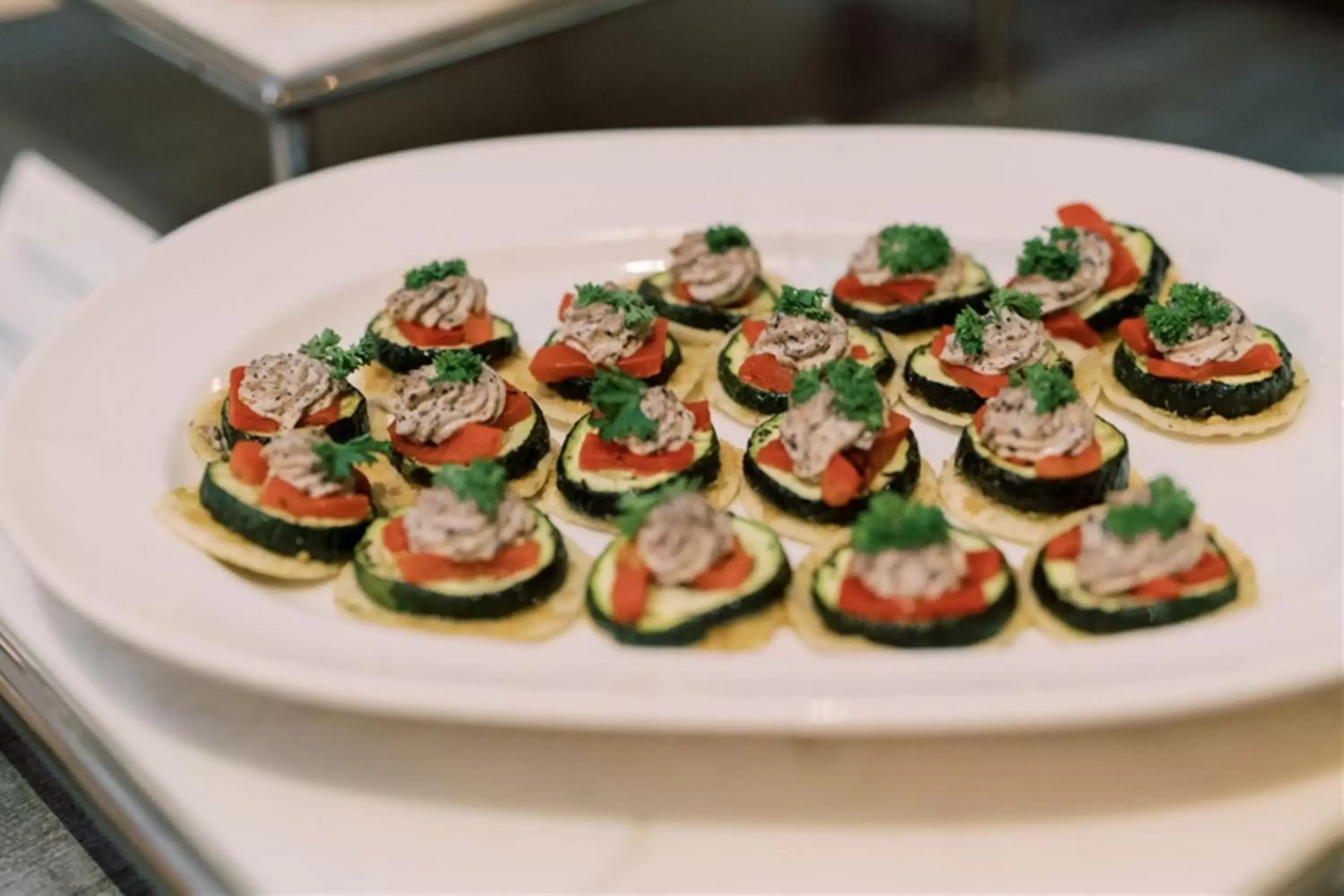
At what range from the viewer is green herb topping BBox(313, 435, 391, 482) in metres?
3.27

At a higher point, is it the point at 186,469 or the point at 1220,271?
the point at 1220,271

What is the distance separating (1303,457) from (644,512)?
74.0 inches

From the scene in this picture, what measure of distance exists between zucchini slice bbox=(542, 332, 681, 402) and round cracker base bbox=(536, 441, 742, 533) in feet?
1.22

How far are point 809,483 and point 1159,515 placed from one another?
0.88 m

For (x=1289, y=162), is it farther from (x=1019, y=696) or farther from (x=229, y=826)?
(x=229, y=826)

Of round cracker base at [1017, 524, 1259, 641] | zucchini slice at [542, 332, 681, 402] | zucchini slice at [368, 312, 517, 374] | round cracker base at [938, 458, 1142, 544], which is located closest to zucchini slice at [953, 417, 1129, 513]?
round cracker base at [938, 458, 1142, 544]

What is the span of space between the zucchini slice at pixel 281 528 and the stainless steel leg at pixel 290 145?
6.32ft

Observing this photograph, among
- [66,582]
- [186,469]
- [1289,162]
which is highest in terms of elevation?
[66,582]

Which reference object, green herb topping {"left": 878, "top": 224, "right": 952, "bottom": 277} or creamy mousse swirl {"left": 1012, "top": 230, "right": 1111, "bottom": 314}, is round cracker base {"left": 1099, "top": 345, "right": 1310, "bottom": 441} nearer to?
creamy mousse swirl {"left": 1012, "top": 230, "right": 1111, "bottom": 314}

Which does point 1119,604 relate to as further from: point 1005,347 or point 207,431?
point 207,431

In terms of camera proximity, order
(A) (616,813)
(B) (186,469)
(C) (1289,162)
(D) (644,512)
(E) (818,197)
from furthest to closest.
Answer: (C) (1289,162) → (E) (818,197) → (B) (186,469) → (D) (644,512) → (A) (616,813)

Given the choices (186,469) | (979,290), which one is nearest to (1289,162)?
(979,290)

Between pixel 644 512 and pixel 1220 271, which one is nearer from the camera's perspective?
pixel 644 512

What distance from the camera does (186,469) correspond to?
11.8 ft
